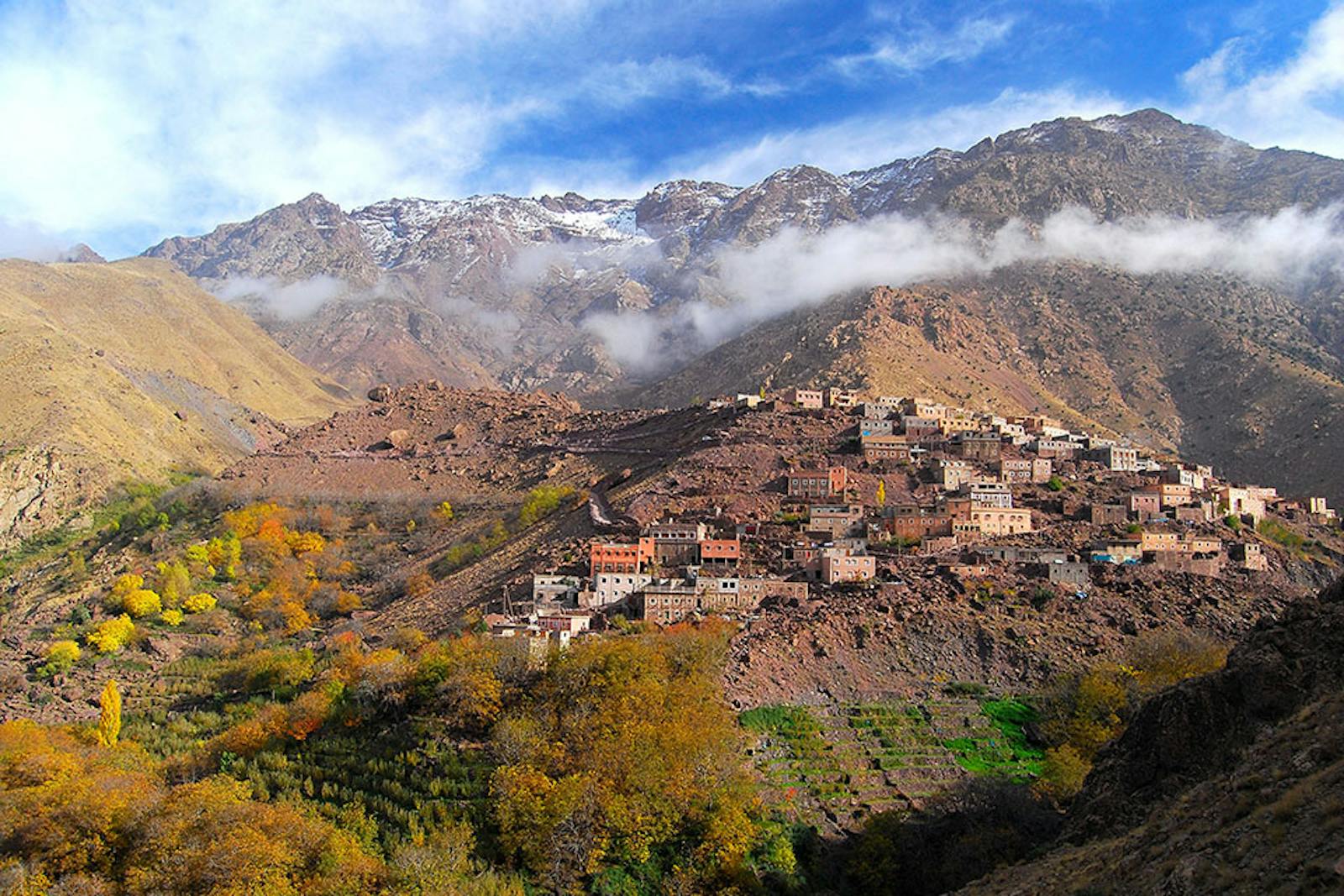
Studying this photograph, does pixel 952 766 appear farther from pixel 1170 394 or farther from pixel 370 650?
pixel 1170 394

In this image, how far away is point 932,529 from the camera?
216 feet

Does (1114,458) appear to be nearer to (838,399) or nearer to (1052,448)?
(1052,448)

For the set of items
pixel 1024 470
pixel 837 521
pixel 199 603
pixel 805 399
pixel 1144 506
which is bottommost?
pixel 199 603

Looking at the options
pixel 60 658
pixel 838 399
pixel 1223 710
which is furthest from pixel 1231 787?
pixel 838 399

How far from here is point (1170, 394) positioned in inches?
5709

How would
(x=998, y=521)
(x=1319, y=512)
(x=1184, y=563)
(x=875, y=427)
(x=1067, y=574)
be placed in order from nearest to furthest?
(x=1067, y=574) < (x=1184, y=563) < (x=998, y=521) < (x=1319, y=512) < (x=875, y=427)

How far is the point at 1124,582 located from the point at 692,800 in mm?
31135

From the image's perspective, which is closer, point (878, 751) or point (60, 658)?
point (878, 751)

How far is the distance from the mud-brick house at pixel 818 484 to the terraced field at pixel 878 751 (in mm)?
25325

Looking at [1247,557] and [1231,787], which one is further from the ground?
[1247,557]

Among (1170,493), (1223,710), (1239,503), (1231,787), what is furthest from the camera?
(1239,503)

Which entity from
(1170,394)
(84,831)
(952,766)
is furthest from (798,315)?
(84,831)

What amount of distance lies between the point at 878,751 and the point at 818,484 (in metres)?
31.4

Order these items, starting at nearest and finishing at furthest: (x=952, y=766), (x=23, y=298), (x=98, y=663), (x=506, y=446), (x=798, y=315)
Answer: (x=952, y=766) → (x=98, y=663) → (x=506, y=446) → (x=23, y=298) → (x=798, y=315)
